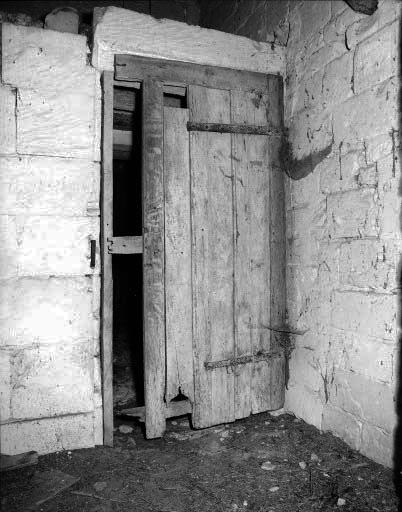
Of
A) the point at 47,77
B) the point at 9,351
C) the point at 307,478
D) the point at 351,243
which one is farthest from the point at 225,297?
the point at 47,77

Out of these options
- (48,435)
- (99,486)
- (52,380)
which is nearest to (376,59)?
(52,380)

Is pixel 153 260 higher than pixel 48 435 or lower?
higher

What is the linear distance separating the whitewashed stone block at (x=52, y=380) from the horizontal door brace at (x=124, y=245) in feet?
1.80

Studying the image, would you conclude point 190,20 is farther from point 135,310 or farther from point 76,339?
point 76,339

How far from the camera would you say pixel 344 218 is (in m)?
2.15

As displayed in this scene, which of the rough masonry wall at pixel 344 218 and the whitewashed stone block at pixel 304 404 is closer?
the rough masonry wall at pixel 344 218

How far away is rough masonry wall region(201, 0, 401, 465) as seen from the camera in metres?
1.89

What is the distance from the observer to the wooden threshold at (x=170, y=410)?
89.4 inches

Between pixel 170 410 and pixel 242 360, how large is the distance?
0.53m

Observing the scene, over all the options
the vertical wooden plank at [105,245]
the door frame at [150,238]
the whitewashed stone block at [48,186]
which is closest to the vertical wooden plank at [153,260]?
the door frame at [150,238]

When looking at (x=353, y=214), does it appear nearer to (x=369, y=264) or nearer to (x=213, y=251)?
(x=369, y=264)

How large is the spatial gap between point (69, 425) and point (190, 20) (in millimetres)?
4282

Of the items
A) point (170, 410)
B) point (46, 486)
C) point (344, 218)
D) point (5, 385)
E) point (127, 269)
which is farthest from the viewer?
point (127, 269)

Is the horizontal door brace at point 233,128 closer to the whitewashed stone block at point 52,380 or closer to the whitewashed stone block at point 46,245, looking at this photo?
the whitewashed stone block at point 46,245
